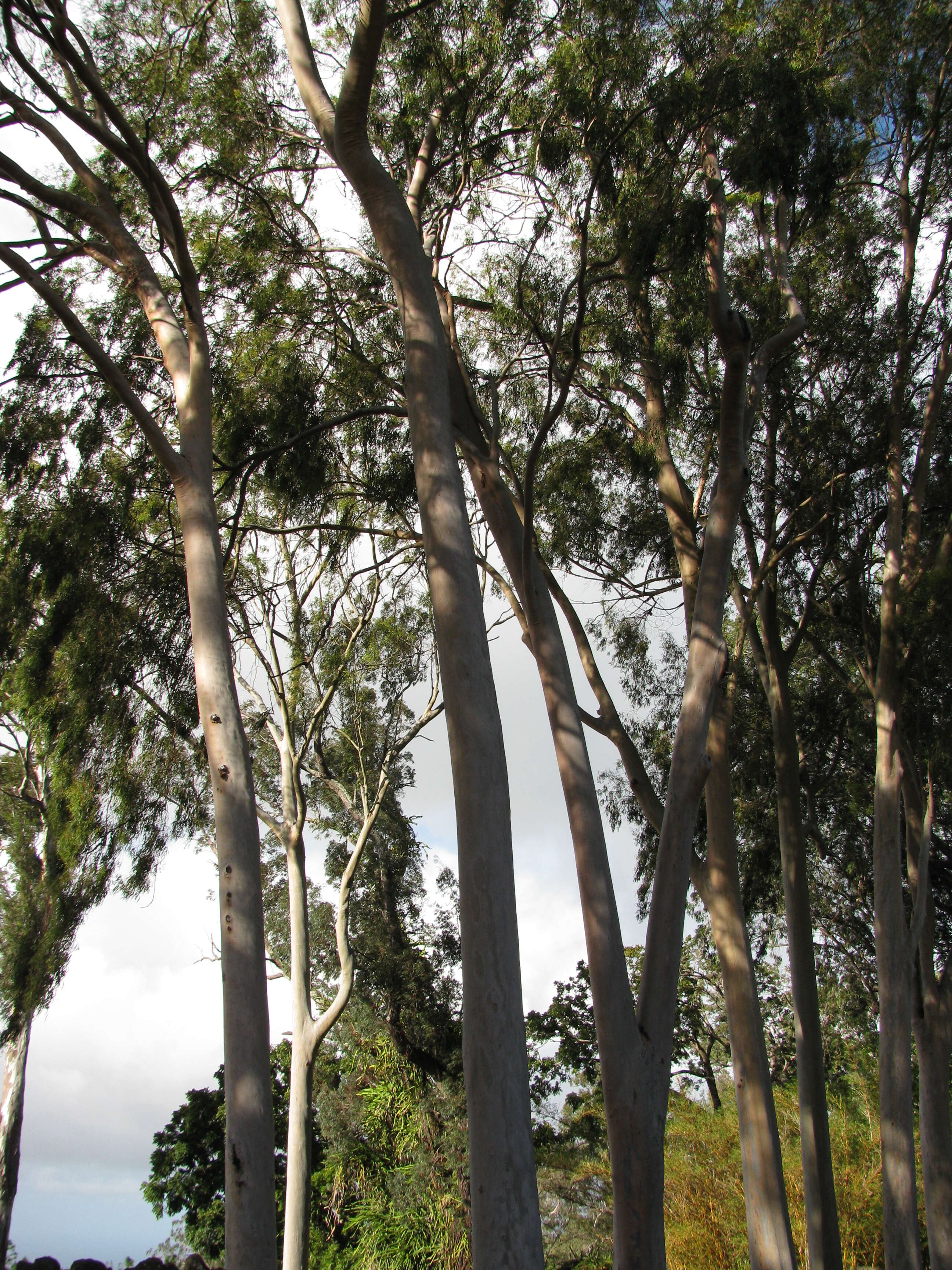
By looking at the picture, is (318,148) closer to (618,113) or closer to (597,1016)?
(618,113)

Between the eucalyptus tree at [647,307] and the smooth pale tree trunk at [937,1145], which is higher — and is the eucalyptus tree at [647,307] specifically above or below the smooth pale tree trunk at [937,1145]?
above

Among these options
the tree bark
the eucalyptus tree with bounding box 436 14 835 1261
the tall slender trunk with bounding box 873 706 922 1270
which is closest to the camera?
the tree bark

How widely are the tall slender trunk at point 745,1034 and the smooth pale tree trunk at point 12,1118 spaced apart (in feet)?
24.9

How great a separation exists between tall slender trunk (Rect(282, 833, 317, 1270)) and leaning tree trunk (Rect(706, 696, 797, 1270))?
5.39 meters

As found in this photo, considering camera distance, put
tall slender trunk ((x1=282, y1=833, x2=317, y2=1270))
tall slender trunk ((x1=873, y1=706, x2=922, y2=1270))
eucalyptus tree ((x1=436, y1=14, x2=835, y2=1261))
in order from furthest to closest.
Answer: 1. tall slender trunk ((x1=282, y1=833, x2=317, y2=1270))
2. tall slender trunk ((x1=873, y1=706, x2=922, y2=1270))
3. eucalyptus tree ((x1=436, y1=14, x2=835, y2=1261))

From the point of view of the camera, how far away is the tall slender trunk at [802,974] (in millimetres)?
6473

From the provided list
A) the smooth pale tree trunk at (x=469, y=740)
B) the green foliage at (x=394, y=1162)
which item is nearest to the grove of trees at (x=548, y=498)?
the smooth pale tree trunk at (x=469, y=740)

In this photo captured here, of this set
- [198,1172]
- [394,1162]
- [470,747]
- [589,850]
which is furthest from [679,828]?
[198,1172]

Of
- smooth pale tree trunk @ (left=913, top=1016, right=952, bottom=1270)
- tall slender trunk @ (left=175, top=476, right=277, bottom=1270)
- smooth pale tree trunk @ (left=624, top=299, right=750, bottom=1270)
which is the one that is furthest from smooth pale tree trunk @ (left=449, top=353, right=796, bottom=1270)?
smooth pale tree trunk @ (left=913, top=1016, right=952, bottom=1270)

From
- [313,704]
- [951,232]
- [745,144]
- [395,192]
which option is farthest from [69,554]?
[951,232]

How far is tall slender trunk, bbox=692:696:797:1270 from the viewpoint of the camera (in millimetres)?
5383

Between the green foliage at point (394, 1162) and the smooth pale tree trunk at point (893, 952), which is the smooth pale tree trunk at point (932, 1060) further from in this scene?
the green foliage at point (394, 1162)

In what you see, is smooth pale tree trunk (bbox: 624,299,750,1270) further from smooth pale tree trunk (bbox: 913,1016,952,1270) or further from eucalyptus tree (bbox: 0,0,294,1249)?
smooth pale tree trunk (bbox: 913,1016,952,1270)

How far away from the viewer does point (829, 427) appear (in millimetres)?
8125
